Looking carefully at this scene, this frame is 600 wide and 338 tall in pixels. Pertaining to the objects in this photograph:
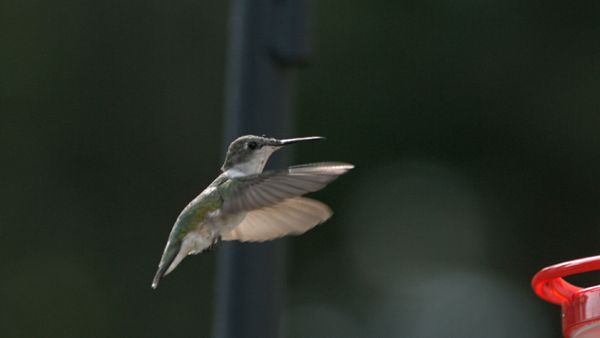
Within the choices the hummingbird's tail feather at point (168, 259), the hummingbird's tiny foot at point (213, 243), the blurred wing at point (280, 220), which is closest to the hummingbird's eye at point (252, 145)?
the blurred wing at point (280, 220)

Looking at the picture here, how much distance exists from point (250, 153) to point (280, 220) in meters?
0.25

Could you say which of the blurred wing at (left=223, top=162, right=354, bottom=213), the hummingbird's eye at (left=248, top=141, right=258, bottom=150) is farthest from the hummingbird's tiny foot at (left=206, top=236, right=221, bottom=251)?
the hummingbird's eye at (left=248, top=141, right=258, bottom=150)

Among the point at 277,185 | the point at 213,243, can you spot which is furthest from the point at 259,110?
the point at 213,243

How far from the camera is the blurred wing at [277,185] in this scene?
10.0 ft

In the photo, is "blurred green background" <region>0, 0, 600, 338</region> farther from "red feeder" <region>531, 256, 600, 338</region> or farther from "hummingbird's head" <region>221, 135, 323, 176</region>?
"red feeder" <region>531, 256, 600, 338</region>

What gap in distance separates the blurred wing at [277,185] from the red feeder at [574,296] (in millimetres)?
527

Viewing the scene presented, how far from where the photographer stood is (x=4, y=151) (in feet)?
30.3

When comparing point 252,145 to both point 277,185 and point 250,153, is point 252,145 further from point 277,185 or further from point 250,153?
point 277,185

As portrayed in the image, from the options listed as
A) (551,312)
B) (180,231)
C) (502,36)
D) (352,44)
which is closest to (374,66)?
(352,44)

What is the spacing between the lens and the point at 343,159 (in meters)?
7.88

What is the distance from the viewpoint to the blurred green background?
793 cm

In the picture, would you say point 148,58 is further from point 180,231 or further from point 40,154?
point 180,231

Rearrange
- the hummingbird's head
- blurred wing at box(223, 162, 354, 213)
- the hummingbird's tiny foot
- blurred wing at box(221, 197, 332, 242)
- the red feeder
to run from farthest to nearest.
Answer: the hummingbird's tiny foot, the hummingbird's head, blurred wing at box(221, 197, 332, 242), blurred wing at box(223, 162, 354, 213), the red feeder

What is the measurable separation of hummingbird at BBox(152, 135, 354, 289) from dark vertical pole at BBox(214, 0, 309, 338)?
6 cm
